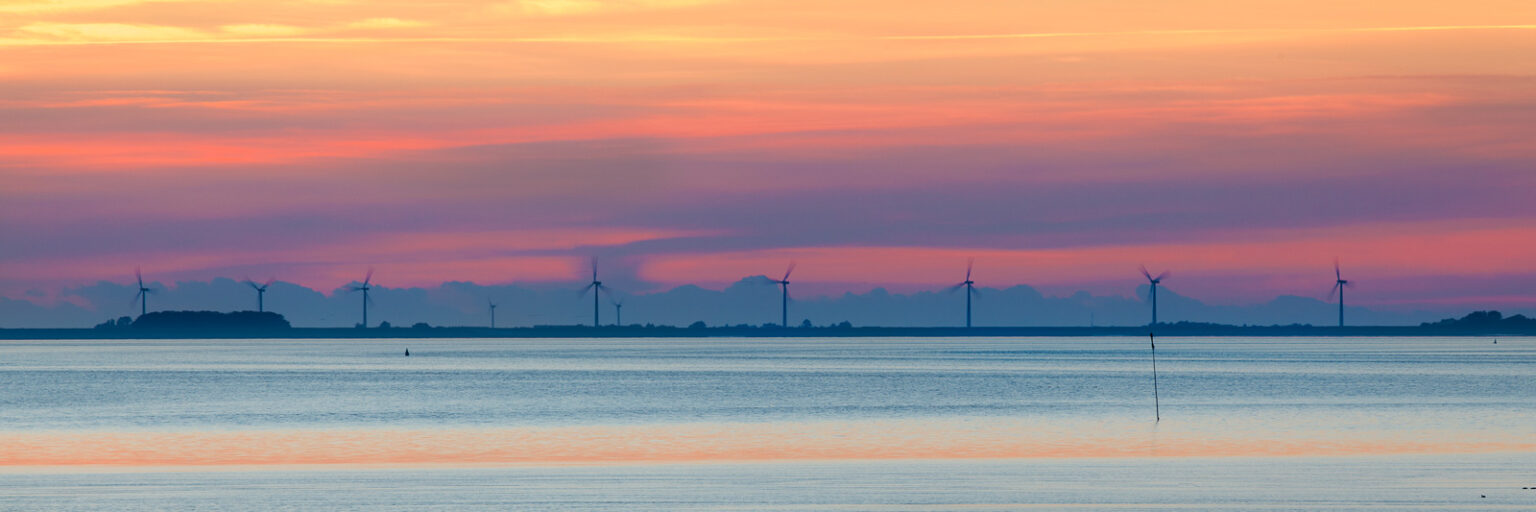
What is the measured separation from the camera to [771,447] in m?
52.5

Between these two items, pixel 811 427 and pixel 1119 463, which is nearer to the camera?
pixel 1119 463

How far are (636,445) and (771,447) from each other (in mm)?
4190

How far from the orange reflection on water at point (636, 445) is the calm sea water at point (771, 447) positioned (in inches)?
A: 6.2

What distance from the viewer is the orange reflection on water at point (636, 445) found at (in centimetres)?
4809

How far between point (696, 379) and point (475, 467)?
79747 mm

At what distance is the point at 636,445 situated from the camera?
178ft

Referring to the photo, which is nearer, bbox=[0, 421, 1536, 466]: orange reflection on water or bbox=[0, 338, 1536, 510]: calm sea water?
bbox=[0, 338, 1536, 510]: calm sea water

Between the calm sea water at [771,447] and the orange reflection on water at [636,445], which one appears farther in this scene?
the orange reflection on water at [636,445]

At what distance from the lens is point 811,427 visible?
63000mm

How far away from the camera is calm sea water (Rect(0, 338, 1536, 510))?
34938mm

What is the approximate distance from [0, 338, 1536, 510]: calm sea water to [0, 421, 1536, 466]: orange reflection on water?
0.52 feet

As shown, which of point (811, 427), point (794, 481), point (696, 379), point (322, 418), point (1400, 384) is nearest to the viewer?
point (794, 481)

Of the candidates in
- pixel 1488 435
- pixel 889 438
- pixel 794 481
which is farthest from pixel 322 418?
pixel 1488 435

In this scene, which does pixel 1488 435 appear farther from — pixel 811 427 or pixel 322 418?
pixel 322 418
